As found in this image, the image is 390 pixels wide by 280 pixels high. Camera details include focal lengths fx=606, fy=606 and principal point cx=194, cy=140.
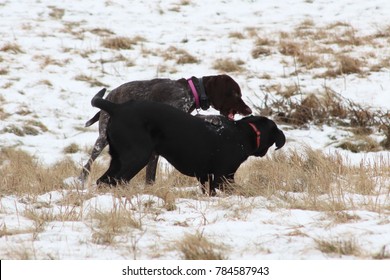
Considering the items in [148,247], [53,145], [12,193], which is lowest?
[53,145]

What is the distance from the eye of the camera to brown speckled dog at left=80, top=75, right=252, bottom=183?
19.8 feet

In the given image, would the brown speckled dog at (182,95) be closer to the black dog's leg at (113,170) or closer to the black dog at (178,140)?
the black dog at (178,140)

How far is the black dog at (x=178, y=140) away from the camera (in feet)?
15.9

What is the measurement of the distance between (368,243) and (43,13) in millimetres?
13487

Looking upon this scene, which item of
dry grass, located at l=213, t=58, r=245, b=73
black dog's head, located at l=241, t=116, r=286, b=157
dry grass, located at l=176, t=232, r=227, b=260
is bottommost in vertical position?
dry grass, located at l=213, t=58, r=245, b=73

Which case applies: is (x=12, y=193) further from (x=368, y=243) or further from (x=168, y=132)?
(x=368, y=243)

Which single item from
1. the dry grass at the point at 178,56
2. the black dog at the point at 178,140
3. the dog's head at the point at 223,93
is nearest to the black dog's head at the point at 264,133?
the black dog at the point at 178,140

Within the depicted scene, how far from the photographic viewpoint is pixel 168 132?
197 inches

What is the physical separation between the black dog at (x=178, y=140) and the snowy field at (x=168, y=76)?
460 millimetres

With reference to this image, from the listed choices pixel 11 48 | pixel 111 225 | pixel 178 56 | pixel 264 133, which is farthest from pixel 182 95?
pixel 11 48

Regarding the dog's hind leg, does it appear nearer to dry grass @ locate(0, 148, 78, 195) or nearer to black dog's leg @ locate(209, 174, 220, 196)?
dry grass @ locate(0, 148, 78, 195)

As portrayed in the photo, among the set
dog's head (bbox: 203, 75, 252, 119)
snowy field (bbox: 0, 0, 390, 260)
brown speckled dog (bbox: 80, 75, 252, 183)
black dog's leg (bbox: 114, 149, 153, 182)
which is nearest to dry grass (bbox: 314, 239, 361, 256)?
snowy field (bbox: 0, 0, 390, 260)

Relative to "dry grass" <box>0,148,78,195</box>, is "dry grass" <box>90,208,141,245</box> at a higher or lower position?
higher
